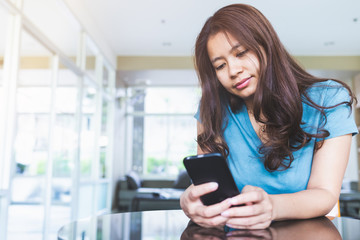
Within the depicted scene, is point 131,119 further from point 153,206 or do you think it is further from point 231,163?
point 231,163

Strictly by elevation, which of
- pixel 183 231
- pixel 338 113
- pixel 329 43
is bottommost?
pixel 183 231

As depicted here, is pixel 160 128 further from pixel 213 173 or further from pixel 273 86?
pixel 213 173

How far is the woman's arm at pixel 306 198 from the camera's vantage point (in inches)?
27.9

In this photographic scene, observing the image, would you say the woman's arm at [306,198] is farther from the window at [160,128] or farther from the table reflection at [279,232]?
the window at [160,128]

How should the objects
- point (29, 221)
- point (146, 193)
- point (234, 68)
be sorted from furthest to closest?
1. point (146, 193)
2. point (29, 221)
3. point (234, 68)

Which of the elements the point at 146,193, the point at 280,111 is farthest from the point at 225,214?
the point at 146,193

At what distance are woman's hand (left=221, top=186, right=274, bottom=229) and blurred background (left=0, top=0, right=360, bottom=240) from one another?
2.06ft

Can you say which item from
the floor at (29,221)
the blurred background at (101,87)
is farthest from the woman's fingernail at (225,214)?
the floor at (29,221)

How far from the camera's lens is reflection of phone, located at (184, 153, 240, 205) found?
75cm

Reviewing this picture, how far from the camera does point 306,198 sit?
0.84 meters

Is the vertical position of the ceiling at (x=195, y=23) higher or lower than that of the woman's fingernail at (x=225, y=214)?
higher

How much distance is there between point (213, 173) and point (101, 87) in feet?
20.1

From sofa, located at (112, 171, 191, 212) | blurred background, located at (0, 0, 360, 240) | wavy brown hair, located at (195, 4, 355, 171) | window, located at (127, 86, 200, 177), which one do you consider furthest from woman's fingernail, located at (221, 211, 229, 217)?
window, located at (127, 86, 200, 177)

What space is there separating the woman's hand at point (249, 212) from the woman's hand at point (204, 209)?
1cm
